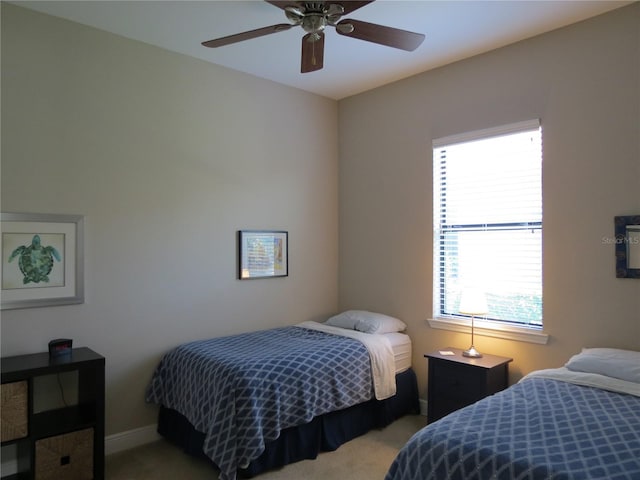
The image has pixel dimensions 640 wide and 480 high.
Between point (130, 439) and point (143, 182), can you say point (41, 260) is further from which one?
point (130, 439)

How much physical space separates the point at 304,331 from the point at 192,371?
1.08 meters

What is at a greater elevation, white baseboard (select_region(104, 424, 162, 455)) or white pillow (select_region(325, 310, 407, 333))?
white pillow (select_region(325, 310, 407, 333))

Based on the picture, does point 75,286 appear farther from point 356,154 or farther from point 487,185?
point 487,185

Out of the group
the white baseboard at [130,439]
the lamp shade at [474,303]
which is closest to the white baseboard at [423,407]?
the lamp shade at [474,303]

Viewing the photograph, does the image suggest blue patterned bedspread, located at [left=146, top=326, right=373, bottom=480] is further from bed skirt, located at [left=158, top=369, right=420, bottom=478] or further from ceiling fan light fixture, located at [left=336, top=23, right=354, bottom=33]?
ceiling fan light fixture, located at [left=336, top=23, right=354, bottom=33]

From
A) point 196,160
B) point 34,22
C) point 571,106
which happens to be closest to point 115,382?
point 196,160

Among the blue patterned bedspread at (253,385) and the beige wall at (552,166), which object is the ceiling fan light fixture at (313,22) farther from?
the blue patterned bedspread at (253,385)

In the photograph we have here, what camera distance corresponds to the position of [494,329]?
3348mm

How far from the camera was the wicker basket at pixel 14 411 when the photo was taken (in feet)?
7.72

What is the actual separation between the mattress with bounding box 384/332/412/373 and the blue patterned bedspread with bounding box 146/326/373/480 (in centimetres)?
41

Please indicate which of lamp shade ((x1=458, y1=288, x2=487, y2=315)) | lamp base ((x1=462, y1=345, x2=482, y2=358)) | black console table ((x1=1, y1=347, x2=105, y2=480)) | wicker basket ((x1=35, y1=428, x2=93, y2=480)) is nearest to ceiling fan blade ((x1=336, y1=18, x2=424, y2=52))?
lamp shade ((x1=458, y1=288, x2=487, y2=315))

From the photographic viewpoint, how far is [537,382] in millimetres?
2439

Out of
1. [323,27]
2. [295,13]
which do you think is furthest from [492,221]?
[295,13]

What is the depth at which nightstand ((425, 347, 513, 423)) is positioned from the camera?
3000 millimetres
